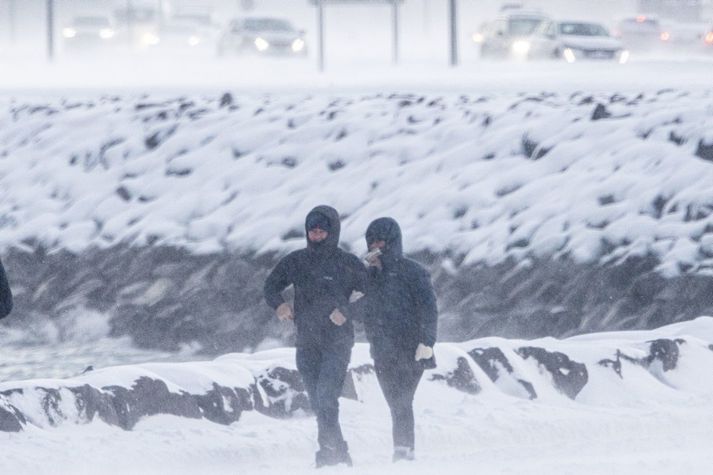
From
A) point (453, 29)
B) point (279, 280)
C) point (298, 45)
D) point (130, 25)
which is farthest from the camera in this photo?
point (130, 25)

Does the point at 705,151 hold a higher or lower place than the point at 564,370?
higher

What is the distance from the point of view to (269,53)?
134 ft

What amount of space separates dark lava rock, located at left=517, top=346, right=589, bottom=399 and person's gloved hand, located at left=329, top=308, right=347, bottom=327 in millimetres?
2371

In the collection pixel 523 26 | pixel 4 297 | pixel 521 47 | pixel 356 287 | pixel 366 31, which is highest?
pixel 4 297

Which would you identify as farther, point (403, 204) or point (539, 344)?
point (403, 204)

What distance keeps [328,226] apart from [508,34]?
1280 inches

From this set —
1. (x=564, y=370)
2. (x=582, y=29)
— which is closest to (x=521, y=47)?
(x=582, y=29)

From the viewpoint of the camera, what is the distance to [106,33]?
186 feet

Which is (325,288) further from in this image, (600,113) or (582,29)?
(582,29)

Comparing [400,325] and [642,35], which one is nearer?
[400,325]

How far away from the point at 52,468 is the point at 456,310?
795 cm

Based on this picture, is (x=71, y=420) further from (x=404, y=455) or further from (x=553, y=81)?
(x=553, y=81)

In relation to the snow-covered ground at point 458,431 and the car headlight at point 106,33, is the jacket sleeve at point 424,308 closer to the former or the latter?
the snow-covered ground at point 458,431

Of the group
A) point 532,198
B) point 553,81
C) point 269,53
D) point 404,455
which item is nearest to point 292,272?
point 404,455
